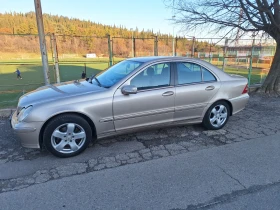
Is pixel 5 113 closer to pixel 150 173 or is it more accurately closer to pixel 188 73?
pixel 150 173

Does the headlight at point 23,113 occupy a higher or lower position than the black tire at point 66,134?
higher

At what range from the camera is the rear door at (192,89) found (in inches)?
148

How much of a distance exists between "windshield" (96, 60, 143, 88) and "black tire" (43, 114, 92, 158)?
30.3 inches

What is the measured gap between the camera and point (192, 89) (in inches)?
151

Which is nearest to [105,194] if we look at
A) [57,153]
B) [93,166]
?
[93,166]

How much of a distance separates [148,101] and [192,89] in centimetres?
95

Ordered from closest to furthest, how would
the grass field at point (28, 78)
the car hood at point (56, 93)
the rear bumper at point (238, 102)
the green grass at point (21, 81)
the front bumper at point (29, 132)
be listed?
the front bumper at point (29, 132), the car hood at point (56, 93), the rear bumper at point (238, 102), the green grass at point (21, 81), the grass field at point (28, 78)

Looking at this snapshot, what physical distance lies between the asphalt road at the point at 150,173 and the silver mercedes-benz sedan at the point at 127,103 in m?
0.31

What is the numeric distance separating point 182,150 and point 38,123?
89.6 inches

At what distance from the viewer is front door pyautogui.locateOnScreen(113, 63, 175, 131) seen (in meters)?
3.32

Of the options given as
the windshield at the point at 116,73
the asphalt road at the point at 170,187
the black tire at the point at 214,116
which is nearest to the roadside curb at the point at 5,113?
the windshield at the point at 116,73

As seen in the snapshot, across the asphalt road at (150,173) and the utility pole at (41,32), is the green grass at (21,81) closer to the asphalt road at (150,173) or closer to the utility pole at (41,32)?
the utility pole at (41,32)

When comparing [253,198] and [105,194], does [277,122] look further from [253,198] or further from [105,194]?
[105,194]

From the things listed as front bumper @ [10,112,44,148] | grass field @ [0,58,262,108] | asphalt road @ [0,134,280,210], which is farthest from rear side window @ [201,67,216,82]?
grass field @ [0,58,262,108]
